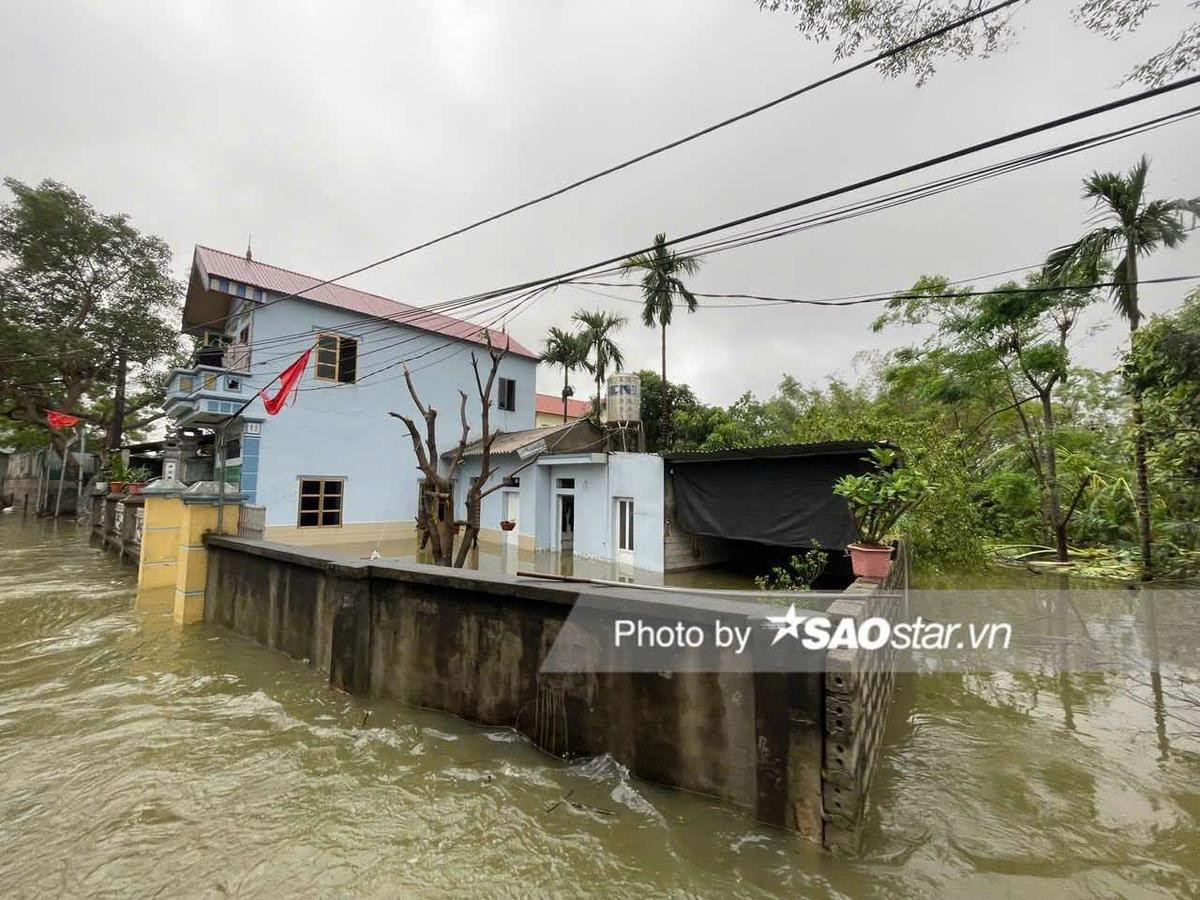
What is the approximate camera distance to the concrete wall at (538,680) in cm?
262

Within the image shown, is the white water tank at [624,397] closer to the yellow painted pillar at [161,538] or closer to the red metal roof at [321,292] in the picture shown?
the red metal roof at [321,292]

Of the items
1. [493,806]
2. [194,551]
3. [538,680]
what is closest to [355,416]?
[194,551]

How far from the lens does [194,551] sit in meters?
6.52

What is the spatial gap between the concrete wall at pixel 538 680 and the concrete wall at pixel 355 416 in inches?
314

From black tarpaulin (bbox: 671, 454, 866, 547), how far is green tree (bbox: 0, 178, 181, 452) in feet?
61.6

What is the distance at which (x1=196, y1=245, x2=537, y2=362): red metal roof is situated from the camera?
11797 mm

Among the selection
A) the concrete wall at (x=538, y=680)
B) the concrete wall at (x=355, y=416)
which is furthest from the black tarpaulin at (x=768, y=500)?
the concrete wall at (x=355, y=416)

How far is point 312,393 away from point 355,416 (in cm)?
126

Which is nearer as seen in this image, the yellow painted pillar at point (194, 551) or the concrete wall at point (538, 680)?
the concrete wall at point (538, 680)

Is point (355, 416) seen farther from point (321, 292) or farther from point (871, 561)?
point (871, 561)

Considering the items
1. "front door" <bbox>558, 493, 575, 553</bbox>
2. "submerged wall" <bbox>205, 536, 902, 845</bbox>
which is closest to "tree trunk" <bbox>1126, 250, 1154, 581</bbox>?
"submerged wall" <bbox>205, 536, 902, 845</bbox>

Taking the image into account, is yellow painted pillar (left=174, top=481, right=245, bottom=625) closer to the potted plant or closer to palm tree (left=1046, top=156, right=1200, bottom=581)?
the potted plant

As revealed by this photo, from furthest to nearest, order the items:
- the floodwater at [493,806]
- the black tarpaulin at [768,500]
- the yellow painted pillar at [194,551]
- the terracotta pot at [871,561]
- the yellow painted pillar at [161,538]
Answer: the black tarpaulin at [768,500]
the yellow painted pillar at [161,538]
the yellow painted pillar at [194,551]
the terracotta pot at [871,561]
the floodwater at [493,806]

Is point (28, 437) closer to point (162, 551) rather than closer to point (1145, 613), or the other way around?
point (162, 551)
